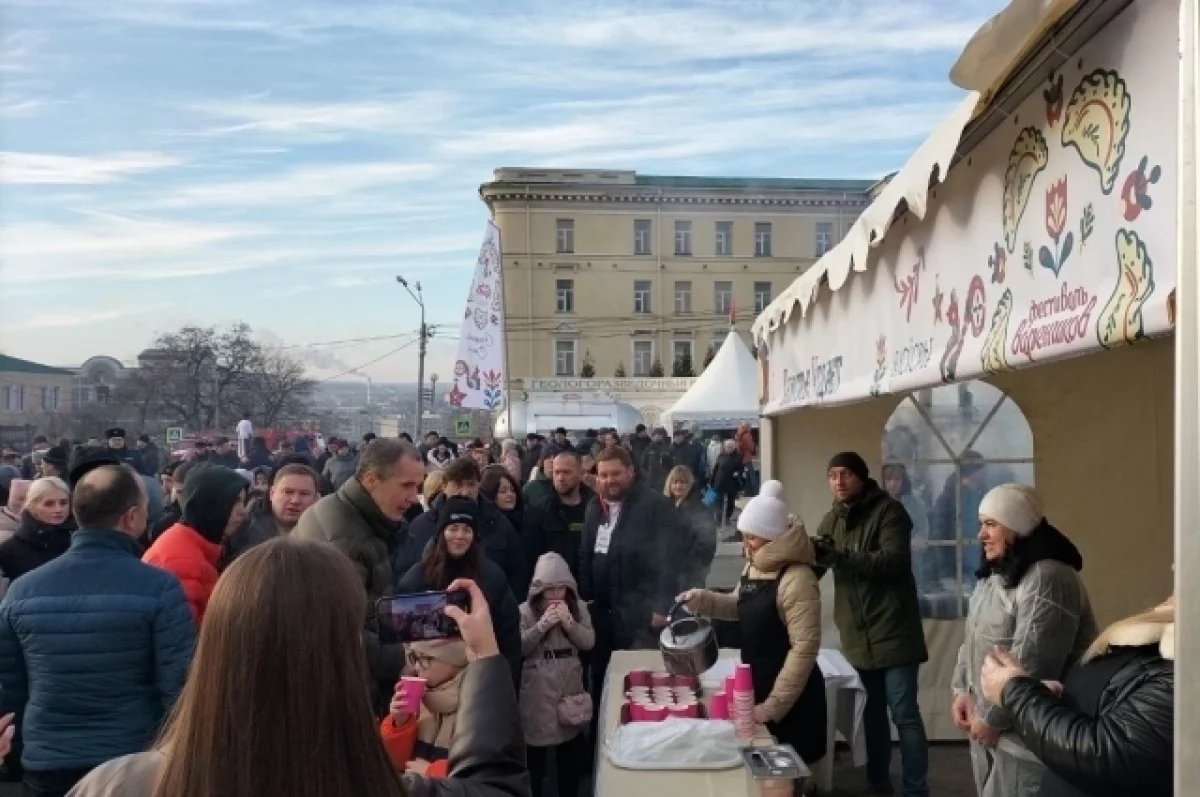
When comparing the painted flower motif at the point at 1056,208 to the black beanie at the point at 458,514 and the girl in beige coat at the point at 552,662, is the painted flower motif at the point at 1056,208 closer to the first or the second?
the black beanie at the point at 458,514

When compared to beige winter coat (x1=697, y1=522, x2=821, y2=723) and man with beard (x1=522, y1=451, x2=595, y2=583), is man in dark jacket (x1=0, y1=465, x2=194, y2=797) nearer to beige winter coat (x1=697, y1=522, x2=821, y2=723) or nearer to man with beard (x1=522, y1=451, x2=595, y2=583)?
beige winter coat (x1=697, y1=522, x2=821, y2=723)

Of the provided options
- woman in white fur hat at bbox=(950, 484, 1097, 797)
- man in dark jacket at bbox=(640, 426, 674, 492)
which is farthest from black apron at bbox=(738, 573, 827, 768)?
man in dark jacket at bbox=(640, 426, 674, 492)

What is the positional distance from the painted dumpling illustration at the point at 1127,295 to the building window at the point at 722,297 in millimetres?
49634

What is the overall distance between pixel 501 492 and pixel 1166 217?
221 inches

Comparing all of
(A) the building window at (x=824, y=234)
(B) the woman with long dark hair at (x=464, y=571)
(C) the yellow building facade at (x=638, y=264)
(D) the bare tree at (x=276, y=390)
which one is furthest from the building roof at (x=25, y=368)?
(B) the woman with long dark hair at (x=464, y=571)

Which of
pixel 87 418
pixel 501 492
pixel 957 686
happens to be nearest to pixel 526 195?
pixel 87 418

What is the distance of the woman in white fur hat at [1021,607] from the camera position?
3246 mm

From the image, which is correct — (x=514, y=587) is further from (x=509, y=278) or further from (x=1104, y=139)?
(x=509, y=278)

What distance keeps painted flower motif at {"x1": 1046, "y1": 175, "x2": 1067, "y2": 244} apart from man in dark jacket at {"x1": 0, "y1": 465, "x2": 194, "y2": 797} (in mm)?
2682

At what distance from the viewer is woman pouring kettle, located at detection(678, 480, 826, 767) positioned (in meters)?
3.95

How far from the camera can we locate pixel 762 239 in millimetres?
51000

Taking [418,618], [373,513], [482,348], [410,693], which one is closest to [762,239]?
[482,348]

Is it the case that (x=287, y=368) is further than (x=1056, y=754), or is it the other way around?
(x=287, y=368)

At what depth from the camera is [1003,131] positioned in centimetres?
245
